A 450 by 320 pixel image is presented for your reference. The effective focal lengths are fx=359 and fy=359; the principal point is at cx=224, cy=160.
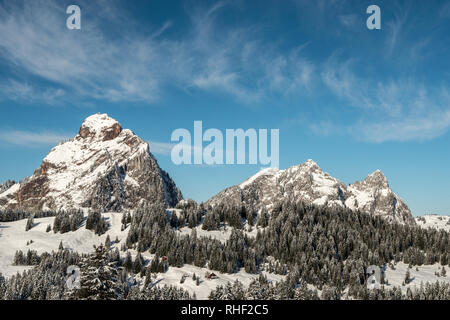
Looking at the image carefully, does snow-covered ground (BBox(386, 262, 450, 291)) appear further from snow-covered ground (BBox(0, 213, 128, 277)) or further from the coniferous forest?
snow-covered ground (BBox(0, 213, 128, 277))

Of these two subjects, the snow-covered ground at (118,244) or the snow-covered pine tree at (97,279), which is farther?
the snow-covered ground at (118,244)

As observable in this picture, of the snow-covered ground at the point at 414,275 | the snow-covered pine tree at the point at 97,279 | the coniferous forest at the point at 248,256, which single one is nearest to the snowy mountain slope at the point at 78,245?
the coniferous forest at the point at 248,256

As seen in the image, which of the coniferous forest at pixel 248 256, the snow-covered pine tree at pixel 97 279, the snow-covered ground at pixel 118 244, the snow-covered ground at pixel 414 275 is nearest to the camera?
the snow-covered pine tree at pixel 97 279

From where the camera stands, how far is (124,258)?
14450cm

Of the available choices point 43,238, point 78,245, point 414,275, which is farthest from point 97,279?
point 414,275

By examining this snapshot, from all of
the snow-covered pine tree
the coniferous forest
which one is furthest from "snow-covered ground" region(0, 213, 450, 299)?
the snow-covered pine tree

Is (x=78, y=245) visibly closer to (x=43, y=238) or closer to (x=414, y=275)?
(x=43, y=238)

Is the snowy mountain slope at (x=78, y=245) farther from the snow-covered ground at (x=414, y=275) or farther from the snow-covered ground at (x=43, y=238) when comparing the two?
the snow-covered ground at (x=414, y=275)

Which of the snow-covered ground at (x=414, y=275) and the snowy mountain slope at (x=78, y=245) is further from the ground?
the snowy mountain slope at (x=78, y=245)

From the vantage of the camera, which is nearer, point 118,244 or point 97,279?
point 97,279

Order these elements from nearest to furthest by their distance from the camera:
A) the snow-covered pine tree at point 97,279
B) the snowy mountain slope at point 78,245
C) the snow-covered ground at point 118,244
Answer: the snow-covered pine tree at point 97,279, the snowy mountain slope at point 78,245, the snow-covered ground at point 118,244

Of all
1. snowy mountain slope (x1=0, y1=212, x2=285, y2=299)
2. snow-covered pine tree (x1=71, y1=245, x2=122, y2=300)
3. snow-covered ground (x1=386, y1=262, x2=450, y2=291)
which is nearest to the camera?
snow-covered pine tree (x1=71, y1=245, x2=122, y2=300)
